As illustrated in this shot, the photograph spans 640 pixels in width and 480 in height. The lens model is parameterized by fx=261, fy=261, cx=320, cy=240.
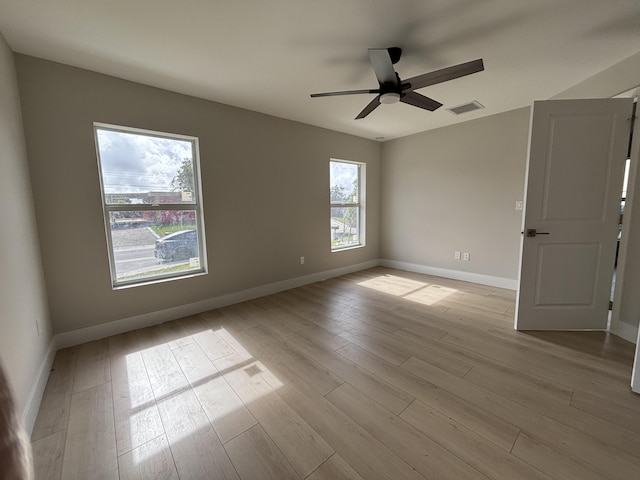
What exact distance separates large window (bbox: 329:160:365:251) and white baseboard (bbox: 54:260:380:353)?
3.01ft

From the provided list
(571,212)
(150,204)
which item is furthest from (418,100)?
(150,204)

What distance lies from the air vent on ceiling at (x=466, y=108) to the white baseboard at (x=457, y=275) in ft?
7.95

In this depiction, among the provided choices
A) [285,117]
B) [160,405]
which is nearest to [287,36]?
[285,117]

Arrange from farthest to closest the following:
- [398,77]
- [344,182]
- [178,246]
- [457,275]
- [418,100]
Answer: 1. [344,182]
2. [457,275]
3. [178,246]
4. [418,100]
5. [398,77]

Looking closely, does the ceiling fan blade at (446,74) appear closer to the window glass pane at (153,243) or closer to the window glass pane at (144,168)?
the window glass pane at (144,168)

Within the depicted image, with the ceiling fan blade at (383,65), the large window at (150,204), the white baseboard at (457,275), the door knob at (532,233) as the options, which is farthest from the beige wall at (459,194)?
the large window at (150,204)

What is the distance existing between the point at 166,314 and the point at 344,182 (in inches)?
136

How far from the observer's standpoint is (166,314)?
9.49ft

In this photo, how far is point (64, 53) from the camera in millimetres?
2102

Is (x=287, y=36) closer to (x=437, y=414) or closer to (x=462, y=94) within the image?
(x=462, y=94)

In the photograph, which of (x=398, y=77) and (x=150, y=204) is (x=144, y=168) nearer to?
(x=150, y=204)

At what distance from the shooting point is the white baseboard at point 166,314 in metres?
2.42

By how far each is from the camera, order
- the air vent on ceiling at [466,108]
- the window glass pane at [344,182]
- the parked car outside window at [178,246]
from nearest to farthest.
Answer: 1. the parked car outside window at [178,246]
2. the air vent on ceiling at [466,108]
3. the window glass pane at [344,182]

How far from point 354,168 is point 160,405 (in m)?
4.44
